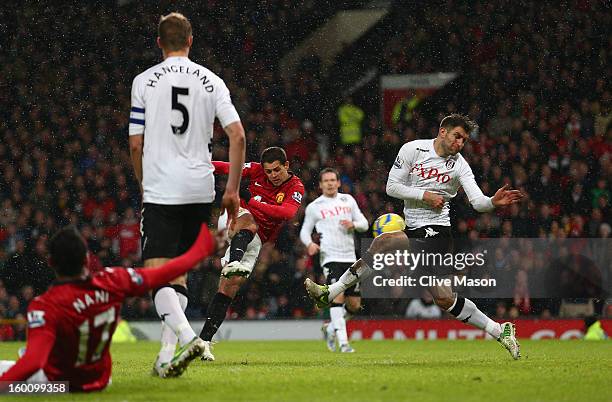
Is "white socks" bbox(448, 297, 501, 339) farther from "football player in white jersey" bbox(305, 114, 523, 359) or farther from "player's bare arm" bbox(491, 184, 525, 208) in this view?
"player's bare arm" bbox(491, 184, 525, 208)

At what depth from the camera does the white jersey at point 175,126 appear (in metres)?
6.50

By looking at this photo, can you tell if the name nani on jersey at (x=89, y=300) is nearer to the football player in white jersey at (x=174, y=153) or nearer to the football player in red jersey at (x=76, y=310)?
the football player in red jersey at (x=76, y=310)

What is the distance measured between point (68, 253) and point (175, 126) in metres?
1.52

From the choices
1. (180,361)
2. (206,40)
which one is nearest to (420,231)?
(180,361)

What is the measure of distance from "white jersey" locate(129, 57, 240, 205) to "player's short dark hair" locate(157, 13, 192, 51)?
11cm

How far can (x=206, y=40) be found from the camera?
23.8 metres

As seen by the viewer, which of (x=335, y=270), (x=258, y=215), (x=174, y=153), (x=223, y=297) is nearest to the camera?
(x=174, y=153)

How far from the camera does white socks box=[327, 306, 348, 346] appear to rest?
1252 centimetres

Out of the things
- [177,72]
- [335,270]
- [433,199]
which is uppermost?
[177,72]

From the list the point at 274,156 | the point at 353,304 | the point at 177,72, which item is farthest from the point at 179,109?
the point at 353,304

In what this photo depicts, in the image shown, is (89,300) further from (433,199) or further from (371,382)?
(433,199)

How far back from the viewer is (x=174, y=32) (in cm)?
658

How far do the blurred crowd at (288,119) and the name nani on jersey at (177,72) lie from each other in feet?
35.4

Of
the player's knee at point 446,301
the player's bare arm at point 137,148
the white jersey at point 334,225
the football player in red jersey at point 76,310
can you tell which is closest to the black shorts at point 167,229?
the player's bare arm at point 137,148
